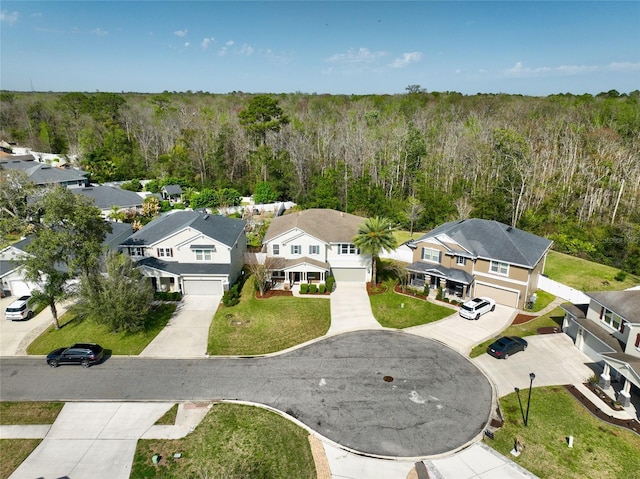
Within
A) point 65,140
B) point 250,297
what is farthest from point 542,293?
point 65,140

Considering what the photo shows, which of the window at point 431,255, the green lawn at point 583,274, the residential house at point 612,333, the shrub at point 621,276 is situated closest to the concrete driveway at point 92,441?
the window at point 431,255

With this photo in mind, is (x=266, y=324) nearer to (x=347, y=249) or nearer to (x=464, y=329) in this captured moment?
(x=347, y=249)

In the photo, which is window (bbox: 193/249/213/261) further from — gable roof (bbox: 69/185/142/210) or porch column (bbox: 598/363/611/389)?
porch column (bbox: 598/363/611/389)

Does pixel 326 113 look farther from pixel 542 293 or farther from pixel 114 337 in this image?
pixel 114 337

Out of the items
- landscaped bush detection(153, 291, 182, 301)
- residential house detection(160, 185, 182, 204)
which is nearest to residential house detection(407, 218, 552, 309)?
landscaped bush detection(153, 291, 182, 301)

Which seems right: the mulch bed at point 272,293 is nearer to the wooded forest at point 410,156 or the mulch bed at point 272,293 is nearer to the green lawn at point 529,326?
the green lawn at point 529,326

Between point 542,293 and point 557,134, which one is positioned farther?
point 557,134
